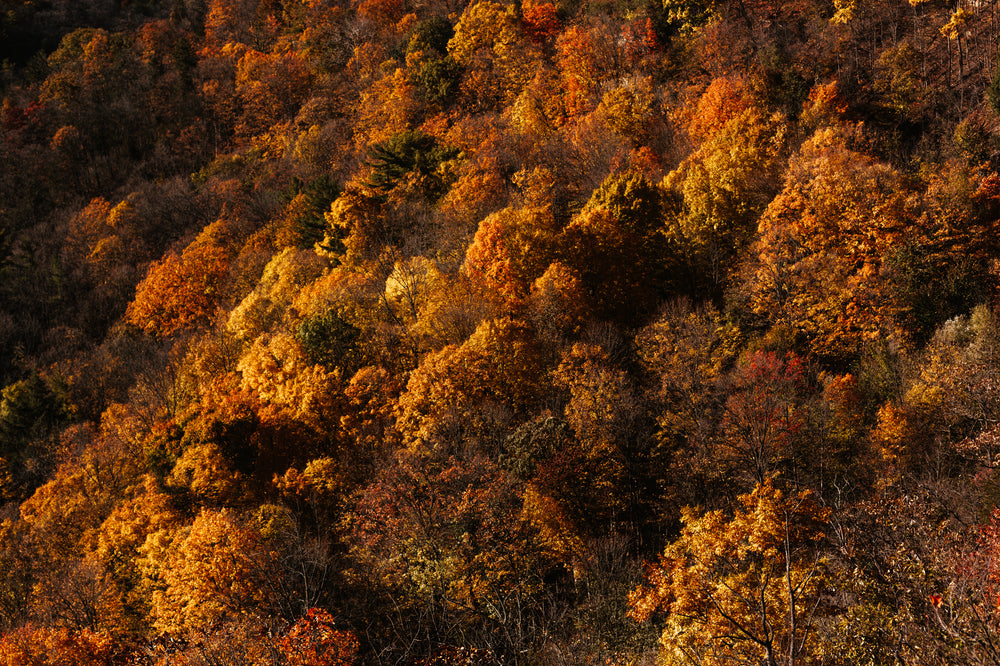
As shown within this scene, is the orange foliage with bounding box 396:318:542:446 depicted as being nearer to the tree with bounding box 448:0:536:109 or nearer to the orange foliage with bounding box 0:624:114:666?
the orange foliage with bounding box 0:624:114:666

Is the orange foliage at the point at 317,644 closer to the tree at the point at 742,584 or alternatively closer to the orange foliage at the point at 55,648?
the tree at the point at 742,584

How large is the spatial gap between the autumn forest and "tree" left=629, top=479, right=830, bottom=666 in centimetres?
14

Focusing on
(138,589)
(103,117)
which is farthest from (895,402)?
(103,117)

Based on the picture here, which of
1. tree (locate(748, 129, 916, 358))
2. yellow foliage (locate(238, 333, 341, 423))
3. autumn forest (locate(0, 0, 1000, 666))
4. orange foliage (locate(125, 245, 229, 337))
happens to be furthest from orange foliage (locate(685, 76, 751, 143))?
orange foliage (locate(125, 245, 229, 337))

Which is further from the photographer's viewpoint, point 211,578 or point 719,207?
point 719,207

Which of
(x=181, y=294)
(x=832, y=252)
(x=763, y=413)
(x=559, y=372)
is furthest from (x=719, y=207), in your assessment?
(x=181, y=294)

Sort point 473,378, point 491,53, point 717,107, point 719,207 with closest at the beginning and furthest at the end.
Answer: point 473,378 → point 719,207 → point 717,107 → point 491,53

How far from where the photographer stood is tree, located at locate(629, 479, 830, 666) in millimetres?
15680

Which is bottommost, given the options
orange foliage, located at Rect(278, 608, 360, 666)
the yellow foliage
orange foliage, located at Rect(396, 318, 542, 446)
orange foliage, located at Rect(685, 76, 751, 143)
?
the yellow foliage

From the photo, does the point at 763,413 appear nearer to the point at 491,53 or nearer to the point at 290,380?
the point at 290,380

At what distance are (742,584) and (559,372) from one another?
57.9ft

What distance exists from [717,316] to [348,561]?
22.3m

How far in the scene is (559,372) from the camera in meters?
35.2

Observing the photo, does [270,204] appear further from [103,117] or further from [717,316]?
[717,316]
